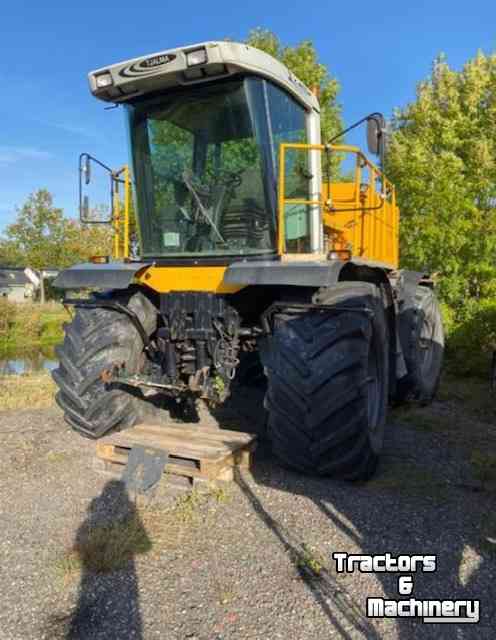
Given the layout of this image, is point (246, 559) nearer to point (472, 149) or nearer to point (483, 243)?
point (483, 243)

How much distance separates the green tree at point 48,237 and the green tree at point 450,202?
81.5 ft

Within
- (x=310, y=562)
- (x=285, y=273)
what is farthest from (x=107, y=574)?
(x=285, y=273)

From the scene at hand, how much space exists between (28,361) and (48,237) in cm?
2278

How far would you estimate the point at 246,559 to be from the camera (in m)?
3.13

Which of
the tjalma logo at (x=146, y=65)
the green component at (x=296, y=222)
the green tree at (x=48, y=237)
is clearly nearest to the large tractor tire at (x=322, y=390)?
the green component at (x=296, y=222)

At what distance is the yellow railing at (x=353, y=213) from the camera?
4.50 meters

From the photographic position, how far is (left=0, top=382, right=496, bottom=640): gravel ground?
101 inches

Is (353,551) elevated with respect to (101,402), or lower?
lower

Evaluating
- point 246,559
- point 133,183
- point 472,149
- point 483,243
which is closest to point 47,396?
point 133,183

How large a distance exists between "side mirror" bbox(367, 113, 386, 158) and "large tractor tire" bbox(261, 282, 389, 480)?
1.35m

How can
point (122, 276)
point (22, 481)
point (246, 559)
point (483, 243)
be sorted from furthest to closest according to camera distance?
point (483, 243) < point (122, 276) < point (22, 481) < point (246, 559)

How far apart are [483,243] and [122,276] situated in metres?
9.11

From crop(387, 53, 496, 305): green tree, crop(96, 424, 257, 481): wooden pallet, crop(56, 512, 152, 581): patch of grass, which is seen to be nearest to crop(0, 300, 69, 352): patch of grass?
crop(387, 53, 496, 305): green tree

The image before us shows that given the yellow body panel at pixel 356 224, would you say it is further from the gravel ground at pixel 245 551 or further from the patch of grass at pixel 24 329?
the patch of grass at pixel 24 329
